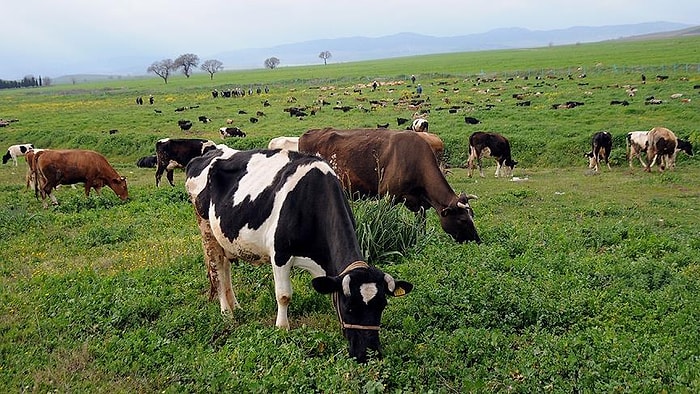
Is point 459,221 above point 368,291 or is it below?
below

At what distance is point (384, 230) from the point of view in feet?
30.6

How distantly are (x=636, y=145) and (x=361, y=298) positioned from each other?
2058 cm

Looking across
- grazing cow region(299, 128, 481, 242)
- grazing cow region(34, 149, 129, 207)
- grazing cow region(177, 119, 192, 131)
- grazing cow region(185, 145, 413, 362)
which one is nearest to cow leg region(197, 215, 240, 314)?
grazing cow region(185, 145, 413, 362)

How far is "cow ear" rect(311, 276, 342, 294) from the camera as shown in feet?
17.9

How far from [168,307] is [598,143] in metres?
19.4

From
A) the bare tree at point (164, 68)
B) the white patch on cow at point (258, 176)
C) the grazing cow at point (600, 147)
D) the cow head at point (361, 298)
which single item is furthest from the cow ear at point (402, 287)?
the bare tree at point (164, 68)

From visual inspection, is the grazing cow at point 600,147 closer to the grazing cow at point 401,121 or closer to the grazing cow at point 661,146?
the grazing cow at point 661,146

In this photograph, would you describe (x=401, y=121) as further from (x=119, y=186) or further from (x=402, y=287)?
(x=402, y=287)

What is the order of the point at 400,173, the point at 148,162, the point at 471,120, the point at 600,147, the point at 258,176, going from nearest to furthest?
the point at 258,176 → the point at 400,173 → the point at 600,147 → the point at 148,162 → the point at 471,120

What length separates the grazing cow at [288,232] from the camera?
555cm

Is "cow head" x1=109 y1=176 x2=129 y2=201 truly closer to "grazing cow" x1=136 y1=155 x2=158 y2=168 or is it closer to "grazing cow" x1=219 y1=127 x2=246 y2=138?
"grazing cow" x1=136 y1=155 x2=158 y2=168

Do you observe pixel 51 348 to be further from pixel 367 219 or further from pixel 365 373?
pixel 367 219

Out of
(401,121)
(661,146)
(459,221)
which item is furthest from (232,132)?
(459,221)

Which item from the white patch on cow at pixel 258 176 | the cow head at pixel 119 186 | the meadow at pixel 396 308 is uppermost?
the white patch on cow at pixel 258 176
